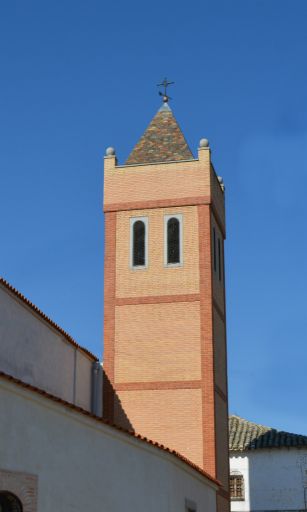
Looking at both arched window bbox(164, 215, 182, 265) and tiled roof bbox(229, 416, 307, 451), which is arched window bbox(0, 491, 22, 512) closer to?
arched window bbox(164, 215, 182, 265)

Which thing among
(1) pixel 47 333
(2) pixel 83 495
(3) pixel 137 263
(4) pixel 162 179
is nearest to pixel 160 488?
(2) pixel 83 495

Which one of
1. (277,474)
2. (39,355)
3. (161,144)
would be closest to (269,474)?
(277,474)

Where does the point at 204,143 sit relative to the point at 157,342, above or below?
above

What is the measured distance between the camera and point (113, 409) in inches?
988

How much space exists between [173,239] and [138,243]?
1115mm

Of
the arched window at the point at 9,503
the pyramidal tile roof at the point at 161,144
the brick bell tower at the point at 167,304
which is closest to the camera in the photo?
the arched window at the point at 9,503

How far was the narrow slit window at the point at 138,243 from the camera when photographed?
1049 inches

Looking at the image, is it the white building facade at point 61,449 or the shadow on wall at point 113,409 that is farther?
the shadow on wall at point 113,409

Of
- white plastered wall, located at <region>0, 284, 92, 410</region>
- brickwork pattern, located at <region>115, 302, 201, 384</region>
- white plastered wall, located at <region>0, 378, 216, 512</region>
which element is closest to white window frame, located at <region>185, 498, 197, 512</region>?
white plastered wall, located at <region>0, 378, 216, 512</region>

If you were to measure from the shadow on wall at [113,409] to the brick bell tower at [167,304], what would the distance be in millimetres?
31

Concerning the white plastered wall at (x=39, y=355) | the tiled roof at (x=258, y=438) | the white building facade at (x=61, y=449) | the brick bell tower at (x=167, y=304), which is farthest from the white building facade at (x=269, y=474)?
the white plastered wall at (x=39, y=355)

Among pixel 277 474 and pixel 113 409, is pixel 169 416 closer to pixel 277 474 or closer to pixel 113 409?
pixel 113 409

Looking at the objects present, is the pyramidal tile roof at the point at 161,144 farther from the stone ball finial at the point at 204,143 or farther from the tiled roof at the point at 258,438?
the tiled roof at the point at 258,438

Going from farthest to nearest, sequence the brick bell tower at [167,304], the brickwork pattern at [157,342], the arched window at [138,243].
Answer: the arched window at [138,243] → the brickwork pattern at [157,342] → the brick bell tower at [167,304]
